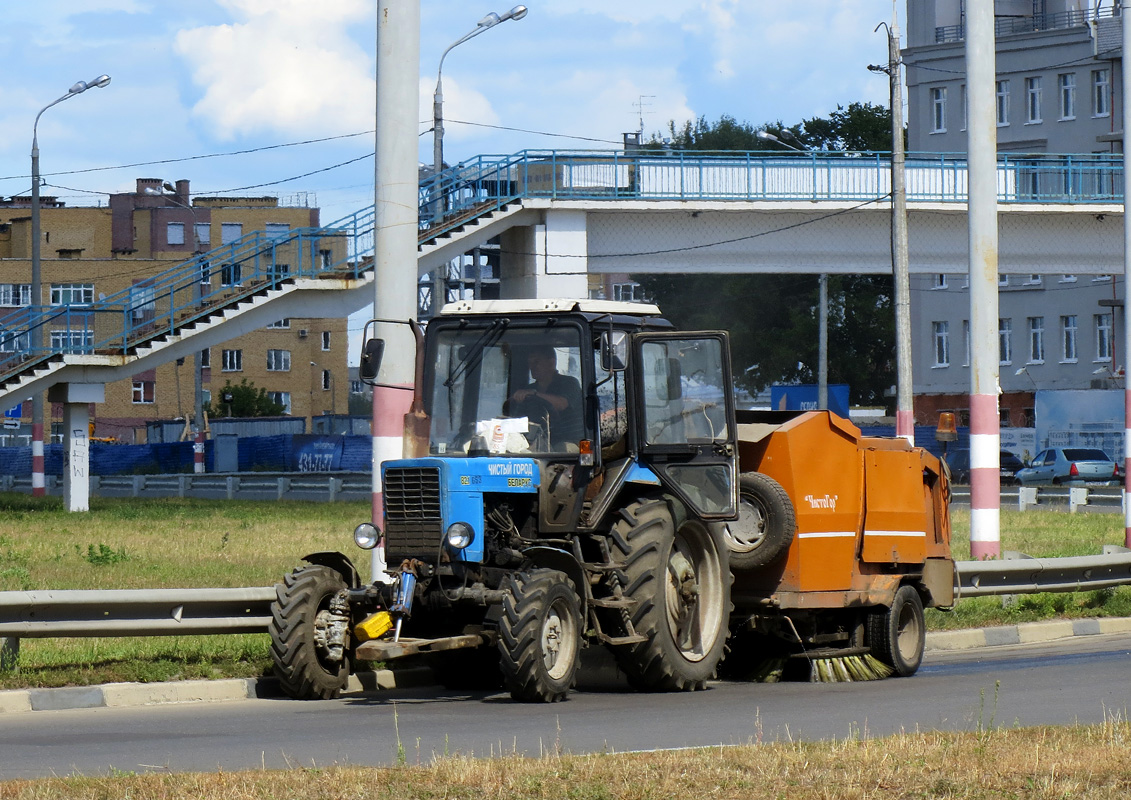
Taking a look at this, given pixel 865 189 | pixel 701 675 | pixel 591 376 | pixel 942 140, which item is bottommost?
pixel 701 675

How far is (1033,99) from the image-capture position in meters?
77.7

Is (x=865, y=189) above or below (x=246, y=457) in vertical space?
above

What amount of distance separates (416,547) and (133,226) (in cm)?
10583

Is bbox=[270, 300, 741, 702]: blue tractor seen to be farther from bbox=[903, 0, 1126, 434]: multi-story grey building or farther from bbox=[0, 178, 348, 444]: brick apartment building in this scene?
bbox=[0, 178, 348, 444]: brick apartment building

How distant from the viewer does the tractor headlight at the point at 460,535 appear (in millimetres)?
11203

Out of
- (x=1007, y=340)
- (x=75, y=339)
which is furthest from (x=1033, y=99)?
(x=75, y=339)

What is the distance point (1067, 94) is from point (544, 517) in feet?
231

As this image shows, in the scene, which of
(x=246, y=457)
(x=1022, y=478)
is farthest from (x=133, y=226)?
(x=1022, y=478)

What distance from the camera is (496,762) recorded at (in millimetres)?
7859

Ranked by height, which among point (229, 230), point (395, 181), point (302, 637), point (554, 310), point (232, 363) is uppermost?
point (229, 230)

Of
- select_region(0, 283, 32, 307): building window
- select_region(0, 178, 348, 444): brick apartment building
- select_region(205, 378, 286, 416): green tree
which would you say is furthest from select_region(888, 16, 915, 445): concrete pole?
select_region(0, 283, 32, 307): building window

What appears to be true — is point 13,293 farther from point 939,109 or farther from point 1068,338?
point 1068,338

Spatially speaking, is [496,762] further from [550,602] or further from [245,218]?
[245,218]

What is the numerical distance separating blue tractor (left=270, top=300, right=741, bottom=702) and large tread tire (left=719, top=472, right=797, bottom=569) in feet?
0.87
